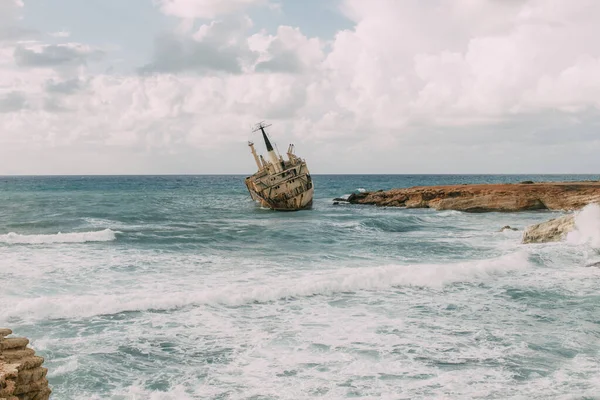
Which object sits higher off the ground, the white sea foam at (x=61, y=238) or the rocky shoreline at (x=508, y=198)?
the rocky shoreline at (x=508, y=198)

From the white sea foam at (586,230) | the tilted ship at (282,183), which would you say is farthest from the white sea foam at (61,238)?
the white sea foam at (586,230)

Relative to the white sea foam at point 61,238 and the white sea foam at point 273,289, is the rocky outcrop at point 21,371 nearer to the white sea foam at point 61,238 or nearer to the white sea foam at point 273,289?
the white sea foam at point 273,289

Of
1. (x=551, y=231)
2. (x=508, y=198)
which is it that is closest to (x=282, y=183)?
(x=508, y=198)

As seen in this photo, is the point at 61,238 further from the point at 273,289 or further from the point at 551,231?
the point at 551,231

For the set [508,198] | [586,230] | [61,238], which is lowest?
[61,238]

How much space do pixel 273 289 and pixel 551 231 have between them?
1564 cm

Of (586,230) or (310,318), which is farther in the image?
(586,230)

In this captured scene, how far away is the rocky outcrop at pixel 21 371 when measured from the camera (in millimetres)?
5301

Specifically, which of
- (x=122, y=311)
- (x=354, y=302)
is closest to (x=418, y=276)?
(x=354, y=302)

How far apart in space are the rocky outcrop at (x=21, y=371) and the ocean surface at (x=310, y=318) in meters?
3.45

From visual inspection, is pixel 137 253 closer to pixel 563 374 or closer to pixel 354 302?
pixel 354 302

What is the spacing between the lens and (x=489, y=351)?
1085 centimetres

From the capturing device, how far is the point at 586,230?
23344 millimetres

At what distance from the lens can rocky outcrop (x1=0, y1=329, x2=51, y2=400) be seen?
5.30 m
